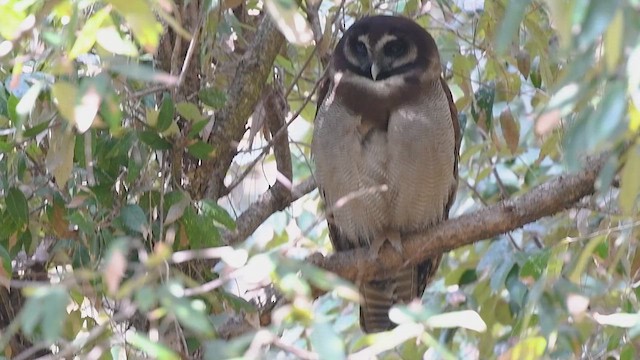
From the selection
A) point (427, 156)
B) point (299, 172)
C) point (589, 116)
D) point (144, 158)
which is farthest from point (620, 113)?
point (299, 172)

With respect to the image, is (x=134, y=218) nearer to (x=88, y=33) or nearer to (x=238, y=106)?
(x=238, y=106)

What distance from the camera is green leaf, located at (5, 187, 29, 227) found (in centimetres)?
185

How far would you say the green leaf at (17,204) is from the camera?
6.06 feet

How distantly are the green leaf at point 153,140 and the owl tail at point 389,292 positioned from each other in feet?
3.43

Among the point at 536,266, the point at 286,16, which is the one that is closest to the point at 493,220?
the point at 536,266

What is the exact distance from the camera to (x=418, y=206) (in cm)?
268

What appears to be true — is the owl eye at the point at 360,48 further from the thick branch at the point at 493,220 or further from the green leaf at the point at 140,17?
the green leaf at the point at 140,17

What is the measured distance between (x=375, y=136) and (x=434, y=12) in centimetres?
99

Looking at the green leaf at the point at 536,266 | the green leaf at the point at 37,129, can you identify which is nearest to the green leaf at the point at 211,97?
the green leaf at the point at 37,129

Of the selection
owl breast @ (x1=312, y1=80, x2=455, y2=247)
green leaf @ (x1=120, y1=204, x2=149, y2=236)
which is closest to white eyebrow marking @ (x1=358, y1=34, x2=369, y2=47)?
owl breast @ (x1=312, y1=80, x2=455, y2=247)

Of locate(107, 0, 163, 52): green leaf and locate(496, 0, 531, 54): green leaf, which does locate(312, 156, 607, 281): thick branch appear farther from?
locate(107, 0, 163, 52): green leaf

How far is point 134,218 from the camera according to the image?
72.0 inches

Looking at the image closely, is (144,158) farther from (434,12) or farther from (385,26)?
(434,12)

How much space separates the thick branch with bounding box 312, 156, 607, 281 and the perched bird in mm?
151
